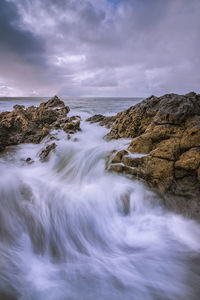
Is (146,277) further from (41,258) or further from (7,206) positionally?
(7,206)

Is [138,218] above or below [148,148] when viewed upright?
below

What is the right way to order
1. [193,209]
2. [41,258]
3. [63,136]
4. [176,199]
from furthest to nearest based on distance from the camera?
[63,136] < [176,199] < [193,209] < [41,258]

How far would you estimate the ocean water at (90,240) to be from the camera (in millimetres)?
1936

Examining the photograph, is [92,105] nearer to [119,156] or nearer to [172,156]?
[119,156]

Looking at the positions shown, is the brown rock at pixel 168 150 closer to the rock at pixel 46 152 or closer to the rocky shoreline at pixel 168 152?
the rocky shoreline at pixel 168 152

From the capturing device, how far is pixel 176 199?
3.25 metres

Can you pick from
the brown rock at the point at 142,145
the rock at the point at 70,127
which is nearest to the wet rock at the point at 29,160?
the rock at the point at 70,127

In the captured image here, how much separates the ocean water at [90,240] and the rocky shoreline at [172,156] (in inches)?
10.1

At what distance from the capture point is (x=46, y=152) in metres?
5.54

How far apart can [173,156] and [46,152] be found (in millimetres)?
3986

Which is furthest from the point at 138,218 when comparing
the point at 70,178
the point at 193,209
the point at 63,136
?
the point at 63,136

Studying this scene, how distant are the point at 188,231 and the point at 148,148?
6.21ft

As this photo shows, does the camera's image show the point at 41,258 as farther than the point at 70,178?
No

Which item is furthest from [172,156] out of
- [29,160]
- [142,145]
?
[29,160]
